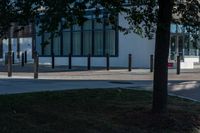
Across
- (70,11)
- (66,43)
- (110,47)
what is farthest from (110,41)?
(70,11)

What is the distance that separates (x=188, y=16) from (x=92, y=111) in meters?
3.02

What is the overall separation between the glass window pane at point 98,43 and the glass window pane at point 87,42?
59cm

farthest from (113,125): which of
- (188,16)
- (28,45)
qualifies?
(28,45)

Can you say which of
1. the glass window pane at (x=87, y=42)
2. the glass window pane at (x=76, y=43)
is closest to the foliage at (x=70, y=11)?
the glass window pane at (x=87, y=42)

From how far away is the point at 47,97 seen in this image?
1270 cm

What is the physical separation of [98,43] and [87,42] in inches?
44.3

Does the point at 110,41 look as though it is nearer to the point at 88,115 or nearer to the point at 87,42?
the point at 87,42

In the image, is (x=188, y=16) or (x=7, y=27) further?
(x=188, y=16)

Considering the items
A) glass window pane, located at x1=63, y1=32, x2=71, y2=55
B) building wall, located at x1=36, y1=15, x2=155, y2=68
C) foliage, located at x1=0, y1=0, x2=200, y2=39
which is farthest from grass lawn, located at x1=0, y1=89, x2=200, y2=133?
glass window pane, located at x1=63, y1=32, x2=71, y2=55

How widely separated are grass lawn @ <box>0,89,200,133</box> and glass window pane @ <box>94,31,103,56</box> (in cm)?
2306

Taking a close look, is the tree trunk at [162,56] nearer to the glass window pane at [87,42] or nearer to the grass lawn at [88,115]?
the grass lawn at [88,115]

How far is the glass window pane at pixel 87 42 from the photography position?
37.1 m

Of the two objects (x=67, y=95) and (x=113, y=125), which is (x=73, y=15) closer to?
(x=113, y=125)

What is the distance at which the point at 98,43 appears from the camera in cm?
3662
